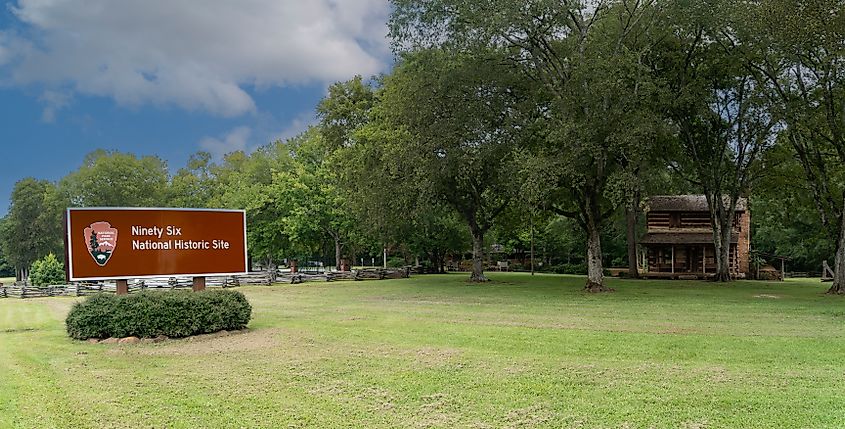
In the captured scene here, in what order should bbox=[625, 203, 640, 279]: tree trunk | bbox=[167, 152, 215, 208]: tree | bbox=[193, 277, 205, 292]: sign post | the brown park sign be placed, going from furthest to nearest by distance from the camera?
bbox=[167, 152, 215, 208]: tree → bbox=[625, 203, 640, 279]: tree trunk → bbox=[193, 277, 205, 292]: sign post → the brown park sign

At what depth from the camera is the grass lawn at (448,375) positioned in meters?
6.66

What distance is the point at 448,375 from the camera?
8.62 metres

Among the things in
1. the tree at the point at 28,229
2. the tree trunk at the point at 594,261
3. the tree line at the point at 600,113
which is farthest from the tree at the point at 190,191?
the tree trunk at the point at 594,261

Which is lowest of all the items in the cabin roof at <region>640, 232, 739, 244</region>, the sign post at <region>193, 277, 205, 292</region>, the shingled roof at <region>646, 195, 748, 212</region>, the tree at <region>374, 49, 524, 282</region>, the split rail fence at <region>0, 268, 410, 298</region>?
the split rail fence at <region>0, 268, 410, 298</region>

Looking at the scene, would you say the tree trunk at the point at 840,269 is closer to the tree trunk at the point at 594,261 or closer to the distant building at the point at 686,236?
the tree trunk at the point at 594,261

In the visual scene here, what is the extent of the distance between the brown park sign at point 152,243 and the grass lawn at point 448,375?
1.72 metres

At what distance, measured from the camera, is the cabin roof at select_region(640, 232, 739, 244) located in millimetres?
40625

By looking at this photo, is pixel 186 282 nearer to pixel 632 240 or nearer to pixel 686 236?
pixel 632 240

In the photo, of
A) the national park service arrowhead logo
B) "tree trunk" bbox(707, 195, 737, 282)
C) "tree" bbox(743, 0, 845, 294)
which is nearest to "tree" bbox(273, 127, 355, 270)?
"tree trunk" bbox(707, 195, 737, 282)

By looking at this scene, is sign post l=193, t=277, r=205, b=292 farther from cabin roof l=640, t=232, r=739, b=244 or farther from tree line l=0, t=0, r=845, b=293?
cabin roof l=640, t=232, r=739, b=244

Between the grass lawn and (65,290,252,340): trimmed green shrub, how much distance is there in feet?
1.72

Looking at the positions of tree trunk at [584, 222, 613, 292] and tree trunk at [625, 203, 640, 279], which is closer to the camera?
tree trunk at [584, 222, 613, 292]

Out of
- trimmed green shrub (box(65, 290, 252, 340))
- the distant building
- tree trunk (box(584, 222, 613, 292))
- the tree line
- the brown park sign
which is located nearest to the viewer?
trimmed green shrub (box(65, 290, 252, 340))

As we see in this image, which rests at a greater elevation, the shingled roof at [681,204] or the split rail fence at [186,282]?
the shingled roof at [681,204]
